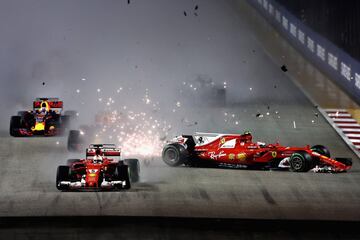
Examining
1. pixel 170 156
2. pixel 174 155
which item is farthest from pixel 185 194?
pixel 170 156

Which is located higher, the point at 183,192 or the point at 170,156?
the point at 170,156

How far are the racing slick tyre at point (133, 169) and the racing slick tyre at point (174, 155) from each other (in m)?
2.58

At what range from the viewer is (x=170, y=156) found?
23625mm

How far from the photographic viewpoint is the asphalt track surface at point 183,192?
1766 centimetres

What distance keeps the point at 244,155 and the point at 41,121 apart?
26.5 feet

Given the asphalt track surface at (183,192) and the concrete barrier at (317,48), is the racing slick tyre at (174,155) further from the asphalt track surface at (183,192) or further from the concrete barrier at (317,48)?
the concrete barrier at (317,48)

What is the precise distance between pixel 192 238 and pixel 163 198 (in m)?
4.36

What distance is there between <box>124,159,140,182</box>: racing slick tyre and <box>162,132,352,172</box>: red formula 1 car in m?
2.61

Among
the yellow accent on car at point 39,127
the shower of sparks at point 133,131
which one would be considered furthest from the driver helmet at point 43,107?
the shower of sparks at point 133,131

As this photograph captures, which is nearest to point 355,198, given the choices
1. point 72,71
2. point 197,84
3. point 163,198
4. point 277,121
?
point 163,198

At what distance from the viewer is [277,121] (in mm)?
32938

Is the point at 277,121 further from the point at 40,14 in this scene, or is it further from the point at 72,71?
the point at 40,14

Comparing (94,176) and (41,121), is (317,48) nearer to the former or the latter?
(41,121)

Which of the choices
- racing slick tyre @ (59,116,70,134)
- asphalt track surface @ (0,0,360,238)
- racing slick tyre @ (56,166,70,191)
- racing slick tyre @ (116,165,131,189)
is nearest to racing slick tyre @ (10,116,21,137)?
asphalt track surface @ (0,0,360,238)
